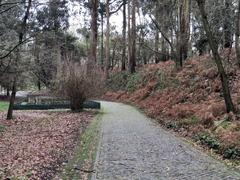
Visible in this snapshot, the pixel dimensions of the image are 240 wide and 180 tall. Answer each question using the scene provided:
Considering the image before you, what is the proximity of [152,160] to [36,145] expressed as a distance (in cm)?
396

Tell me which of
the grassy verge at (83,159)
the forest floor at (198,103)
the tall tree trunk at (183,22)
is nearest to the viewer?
the grassy verge at (83,159)

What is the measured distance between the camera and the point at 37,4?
631 inches

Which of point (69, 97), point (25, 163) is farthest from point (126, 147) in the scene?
point (69, 97)

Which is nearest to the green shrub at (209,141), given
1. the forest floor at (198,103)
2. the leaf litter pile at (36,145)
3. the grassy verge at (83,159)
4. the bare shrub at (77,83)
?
the forest floor at (198,103)

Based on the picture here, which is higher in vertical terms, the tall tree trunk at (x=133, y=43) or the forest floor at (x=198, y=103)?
the tall tree trunk at (x=133, y=43)

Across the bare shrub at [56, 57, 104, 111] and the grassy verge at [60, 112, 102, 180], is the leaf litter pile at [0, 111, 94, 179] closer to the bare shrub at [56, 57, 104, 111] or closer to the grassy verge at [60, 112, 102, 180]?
the grassy verge at [60, 112, 102, 180]

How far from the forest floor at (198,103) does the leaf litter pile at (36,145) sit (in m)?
3.93

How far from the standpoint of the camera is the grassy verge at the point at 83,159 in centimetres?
891

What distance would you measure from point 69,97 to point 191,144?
13.7 meters

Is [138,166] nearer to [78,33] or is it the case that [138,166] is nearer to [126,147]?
[126,147]

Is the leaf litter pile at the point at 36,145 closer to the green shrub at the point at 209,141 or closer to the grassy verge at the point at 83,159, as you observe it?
the grassy verge at the point at 83,159

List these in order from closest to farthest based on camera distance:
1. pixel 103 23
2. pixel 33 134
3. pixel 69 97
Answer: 1. pixel 33 134
2. pixel 69 97
3. pixel 103 23

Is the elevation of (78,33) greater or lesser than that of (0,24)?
greater

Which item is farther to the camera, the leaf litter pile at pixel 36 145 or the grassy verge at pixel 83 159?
the leaf litter pile at pixel 36 145
